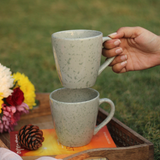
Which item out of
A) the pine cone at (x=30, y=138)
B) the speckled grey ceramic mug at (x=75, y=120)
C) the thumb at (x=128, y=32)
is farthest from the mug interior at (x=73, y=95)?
the thumb at (x=128, y=32)

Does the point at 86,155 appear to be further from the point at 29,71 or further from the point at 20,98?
the point at 29,71

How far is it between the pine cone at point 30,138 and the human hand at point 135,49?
1.43 feet

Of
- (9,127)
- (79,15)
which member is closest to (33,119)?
(9,127)

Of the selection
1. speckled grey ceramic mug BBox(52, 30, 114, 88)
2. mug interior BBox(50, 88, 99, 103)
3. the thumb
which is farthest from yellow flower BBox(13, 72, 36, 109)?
the thumb

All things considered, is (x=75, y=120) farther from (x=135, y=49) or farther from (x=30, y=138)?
(x=135, y=49)

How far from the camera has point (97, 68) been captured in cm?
90

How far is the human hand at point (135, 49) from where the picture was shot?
1.15 meters

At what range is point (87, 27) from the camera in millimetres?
3703

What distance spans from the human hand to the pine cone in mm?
435

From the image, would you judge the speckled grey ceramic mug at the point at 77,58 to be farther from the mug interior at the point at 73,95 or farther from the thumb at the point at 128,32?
the thumb at the point at 128,32

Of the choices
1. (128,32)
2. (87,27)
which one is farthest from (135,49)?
(87,27)

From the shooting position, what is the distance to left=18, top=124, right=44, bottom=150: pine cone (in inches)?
35.3

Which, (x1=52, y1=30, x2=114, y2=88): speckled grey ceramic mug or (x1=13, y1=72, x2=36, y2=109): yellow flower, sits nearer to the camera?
(x1=52, y1=30, x2=114, y2=88): speckled grey ceramic mug

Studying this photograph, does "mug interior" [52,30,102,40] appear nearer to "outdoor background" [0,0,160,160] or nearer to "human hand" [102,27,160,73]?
"human hand" [102,27,160,73]
